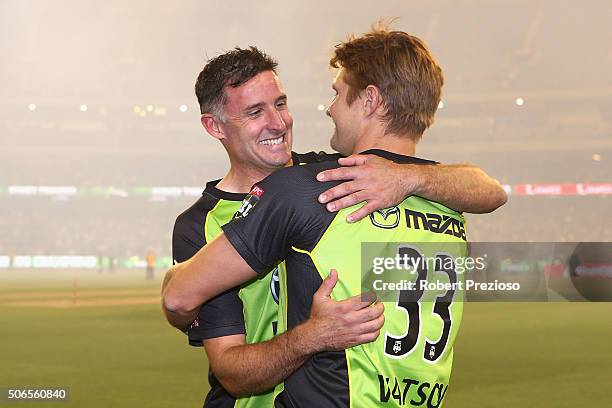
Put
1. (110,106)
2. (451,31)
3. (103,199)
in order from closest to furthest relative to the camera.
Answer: (103,199) → (110,106) → (451,31)

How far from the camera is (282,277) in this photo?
221cm

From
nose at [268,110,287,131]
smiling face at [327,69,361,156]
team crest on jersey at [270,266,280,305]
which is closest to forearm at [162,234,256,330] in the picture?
team crest on jersey at [270,266,280,305]

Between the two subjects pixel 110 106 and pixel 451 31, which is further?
pixel 451 31

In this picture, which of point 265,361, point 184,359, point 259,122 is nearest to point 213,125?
point 259,122

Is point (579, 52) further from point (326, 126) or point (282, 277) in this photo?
point (282, 277)

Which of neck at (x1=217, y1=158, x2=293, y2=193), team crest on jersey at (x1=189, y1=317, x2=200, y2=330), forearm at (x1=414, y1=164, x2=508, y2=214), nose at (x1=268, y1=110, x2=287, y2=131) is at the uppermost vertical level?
nose at (x1=268, y1=110, x2=287, y2=131)

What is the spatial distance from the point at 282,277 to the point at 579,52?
71529mm

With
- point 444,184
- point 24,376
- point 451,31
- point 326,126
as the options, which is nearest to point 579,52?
point 451,31

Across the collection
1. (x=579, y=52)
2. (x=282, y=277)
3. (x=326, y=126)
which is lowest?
(x=282, y=277)

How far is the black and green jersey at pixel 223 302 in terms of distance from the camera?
240cm

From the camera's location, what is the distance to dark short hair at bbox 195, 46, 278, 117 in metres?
2.90

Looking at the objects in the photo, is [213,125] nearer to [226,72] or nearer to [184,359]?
[226,72]

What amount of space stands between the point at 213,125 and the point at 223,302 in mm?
833

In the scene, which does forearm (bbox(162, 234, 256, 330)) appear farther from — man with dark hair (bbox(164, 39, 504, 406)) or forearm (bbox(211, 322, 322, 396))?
forearm (bbox(211, 322, 322, 396))
